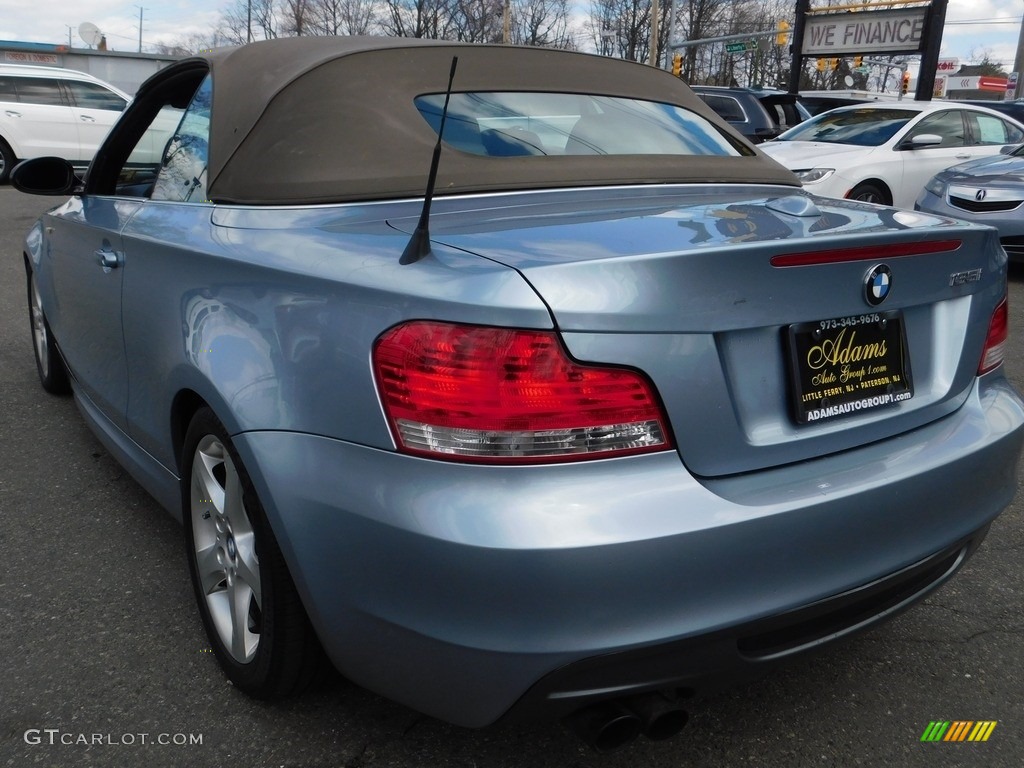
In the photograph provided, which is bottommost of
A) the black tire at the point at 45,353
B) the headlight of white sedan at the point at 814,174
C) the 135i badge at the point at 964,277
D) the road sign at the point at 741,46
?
the black tire at the point at 45,353

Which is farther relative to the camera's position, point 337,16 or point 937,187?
point 337,16

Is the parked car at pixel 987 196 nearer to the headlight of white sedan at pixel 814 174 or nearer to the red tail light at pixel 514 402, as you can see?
the headlight of white sedan at pixel 814 174

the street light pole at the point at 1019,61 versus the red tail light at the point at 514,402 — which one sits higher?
the street light pole at the point at 1019,61

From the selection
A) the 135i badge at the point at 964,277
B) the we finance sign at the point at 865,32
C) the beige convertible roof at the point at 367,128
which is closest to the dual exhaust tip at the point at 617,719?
the 135i badge at the point at 964,277

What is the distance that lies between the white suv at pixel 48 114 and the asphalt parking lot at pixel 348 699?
48.2 ft

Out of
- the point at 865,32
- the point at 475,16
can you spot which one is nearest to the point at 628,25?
the point at 475,16

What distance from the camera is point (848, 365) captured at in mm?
1987

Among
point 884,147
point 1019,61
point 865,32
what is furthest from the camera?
point 1019,61

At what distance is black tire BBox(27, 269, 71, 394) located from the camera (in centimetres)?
451

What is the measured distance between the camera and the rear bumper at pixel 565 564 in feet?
5.44

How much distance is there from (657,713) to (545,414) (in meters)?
0.62

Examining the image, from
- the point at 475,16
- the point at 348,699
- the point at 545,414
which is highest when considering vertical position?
the point at 475,16

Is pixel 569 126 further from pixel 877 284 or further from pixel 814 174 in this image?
pixel 814 174

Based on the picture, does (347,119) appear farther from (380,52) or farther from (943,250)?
(943,250)
